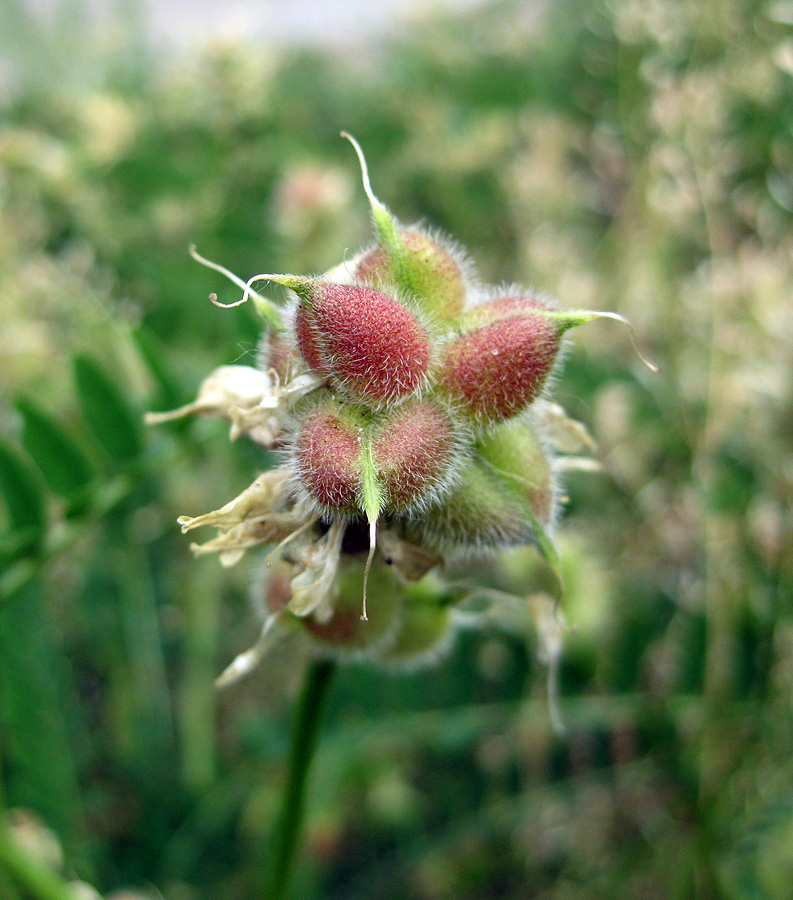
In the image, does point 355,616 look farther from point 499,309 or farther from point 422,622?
point 499,309

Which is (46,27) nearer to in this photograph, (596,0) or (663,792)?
(596,0)

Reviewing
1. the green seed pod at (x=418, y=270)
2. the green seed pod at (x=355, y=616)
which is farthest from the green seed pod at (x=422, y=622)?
the green seed pod at (x=418, y=270)

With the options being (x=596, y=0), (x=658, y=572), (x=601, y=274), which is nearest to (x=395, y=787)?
(x=658, y=572)

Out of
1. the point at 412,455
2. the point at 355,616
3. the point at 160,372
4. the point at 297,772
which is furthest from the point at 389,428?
the point at 160,372

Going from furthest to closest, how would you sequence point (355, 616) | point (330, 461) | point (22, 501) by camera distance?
1. point (22, 501)
2. point (355, 616)
3. point (330, 461)

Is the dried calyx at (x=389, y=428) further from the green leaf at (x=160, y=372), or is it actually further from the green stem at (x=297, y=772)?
the green leaf at (x=160, y=372)

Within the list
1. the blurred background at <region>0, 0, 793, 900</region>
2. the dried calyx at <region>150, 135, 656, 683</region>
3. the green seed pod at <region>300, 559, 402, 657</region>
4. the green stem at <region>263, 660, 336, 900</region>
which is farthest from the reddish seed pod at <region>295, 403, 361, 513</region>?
the blurred background at <region>0, 0, 793, 900</region>
